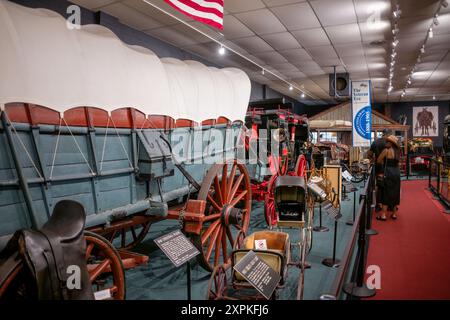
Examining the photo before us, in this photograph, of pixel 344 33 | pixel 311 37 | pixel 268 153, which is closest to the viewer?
A: pixel 268 153

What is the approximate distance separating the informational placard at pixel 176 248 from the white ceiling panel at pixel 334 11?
15.0ft

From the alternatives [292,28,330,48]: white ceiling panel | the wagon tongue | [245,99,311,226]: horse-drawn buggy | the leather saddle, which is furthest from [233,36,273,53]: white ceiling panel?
the leather saddle

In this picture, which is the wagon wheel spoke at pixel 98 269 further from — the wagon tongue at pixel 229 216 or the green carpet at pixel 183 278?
the wagon tongue at pixel 229 216

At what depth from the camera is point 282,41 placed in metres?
7.50

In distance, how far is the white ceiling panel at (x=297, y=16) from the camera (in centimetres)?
554

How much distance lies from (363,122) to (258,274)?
29.1 feet

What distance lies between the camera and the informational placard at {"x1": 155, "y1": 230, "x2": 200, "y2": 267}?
2375mm

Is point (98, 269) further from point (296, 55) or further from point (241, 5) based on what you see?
point (296, 55)

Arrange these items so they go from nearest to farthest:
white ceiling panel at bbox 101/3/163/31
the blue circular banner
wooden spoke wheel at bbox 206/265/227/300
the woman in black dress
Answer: wooden spoke wheel at bbox 206/265/227/300 → white ceiling panel at bbox 101/3/163/31 → the woman in black dress → the blue circular banner

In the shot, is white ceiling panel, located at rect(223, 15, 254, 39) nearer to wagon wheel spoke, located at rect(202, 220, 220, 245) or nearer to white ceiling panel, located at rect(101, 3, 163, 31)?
white ceiling panel, located at rect(101, 3, 163, 31)

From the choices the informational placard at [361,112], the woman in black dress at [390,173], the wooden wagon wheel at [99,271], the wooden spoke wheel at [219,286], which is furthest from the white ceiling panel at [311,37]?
the wooden wagon wheel at [99,271]

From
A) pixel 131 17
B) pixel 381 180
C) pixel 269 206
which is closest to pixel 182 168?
pixel 269 206

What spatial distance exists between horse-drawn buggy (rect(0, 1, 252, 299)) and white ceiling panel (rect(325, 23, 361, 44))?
4.02m

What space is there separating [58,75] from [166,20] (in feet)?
13.3
